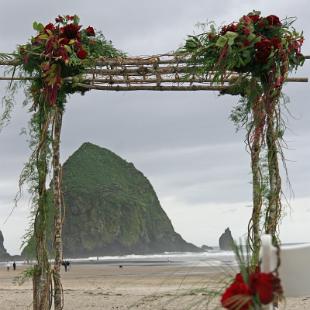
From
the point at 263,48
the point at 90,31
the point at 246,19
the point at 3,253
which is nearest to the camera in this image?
the point at 263,48

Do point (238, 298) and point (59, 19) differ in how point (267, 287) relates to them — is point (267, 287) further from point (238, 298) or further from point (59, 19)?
point (59, 19)

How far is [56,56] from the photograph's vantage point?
8.45 metres

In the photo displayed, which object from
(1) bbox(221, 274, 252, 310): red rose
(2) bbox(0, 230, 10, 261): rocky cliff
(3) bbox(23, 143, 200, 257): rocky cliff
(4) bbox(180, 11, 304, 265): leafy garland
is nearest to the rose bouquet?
(1) bbox(221, 274, 252, 310): red rose

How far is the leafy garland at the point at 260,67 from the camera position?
8.07 metres

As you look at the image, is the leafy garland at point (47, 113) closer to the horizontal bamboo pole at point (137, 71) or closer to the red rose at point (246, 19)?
the horizontal bamboo pole at point (137, 71)

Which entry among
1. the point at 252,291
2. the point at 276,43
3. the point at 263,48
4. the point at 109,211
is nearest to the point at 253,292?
the point at 252,291

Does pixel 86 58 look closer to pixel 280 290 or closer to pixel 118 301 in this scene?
pixel 280 290

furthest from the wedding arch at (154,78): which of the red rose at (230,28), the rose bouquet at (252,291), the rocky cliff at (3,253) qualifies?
the rocky cliff at (3,253)

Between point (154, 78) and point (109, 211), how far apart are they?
10018cm

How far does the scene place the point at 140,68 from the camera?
8883mm

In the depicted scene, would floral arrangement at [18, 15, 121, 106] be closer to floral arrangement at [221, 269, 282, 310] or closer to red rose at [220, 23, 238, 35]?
red rose at [220, 23, 238, 35]

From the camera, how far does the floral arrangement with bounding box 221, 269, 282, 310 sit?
9.02 ft

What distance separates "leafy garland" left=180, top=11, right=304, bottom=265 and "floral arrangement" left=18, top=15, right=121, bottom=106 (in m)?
1.45

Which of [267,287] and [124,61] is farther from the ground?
[124,61]
